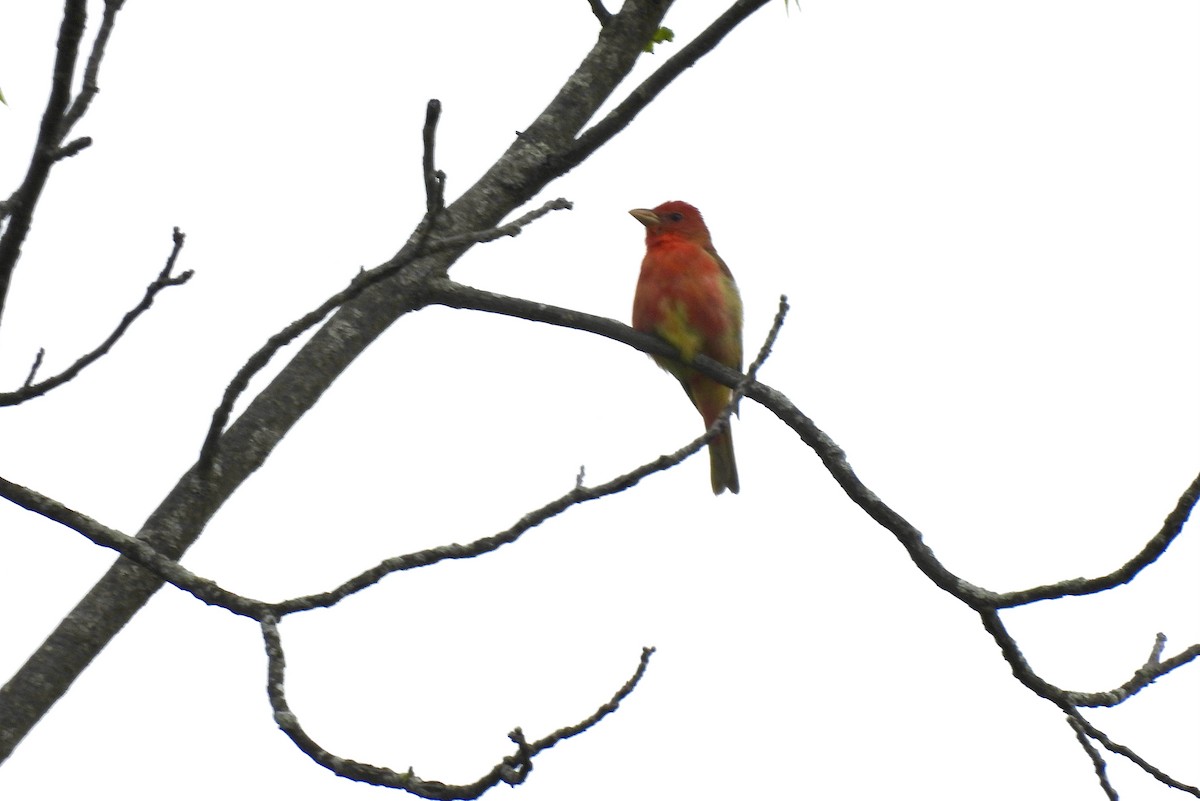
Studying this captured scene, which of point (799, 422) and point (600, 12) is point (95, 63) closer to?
point (600, 12)

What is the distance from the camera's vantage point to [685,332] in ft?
22.0

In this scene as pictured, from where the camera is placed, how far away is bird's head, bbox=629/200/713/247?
25.8 ft

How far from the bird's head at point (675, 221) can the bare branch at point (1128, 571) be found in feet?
14.8

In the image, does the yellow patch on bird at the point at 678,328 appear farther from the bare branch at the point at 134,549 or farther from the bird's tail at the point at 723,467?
the bare branch at the point at 134,549

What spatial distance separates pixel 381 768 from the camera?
8.64ft

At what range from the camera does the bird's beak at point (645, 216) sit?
25.9 feet

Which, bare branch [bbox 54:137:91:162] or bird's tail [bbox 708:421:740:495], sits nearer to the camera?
bare branch [bbox 54:137:91:162]

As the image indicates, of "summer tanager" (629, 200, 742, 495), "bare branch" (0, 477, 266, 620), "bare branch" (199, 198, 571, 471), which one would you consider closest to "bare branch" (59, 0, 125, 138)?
"bare branch" (199, 198, 571, 471)

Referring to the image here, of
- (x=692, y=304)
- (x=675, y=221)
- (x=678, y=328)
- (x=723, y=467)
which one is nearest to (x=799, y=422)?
(x=678, y=328)

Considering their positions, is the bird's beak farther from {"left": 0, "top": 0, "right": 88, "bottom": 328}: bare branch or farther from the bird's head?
{"left": 0, "top": 0, "right": 88, "bottom": 328}: bare branch

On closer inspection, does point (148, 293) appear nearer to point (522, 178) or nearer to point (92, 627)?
point (92, 627)

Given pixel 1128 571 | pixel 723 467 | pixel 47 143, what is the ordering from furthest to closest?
1. pixel 723 467
2. pixel 1128 571
3. pixel 47 143

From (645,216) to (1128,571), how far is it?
493 centimetres

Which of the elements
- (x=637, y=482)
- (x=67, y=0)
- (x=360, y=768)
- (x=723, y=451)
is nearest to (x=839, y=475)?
(x=637, y=482)
